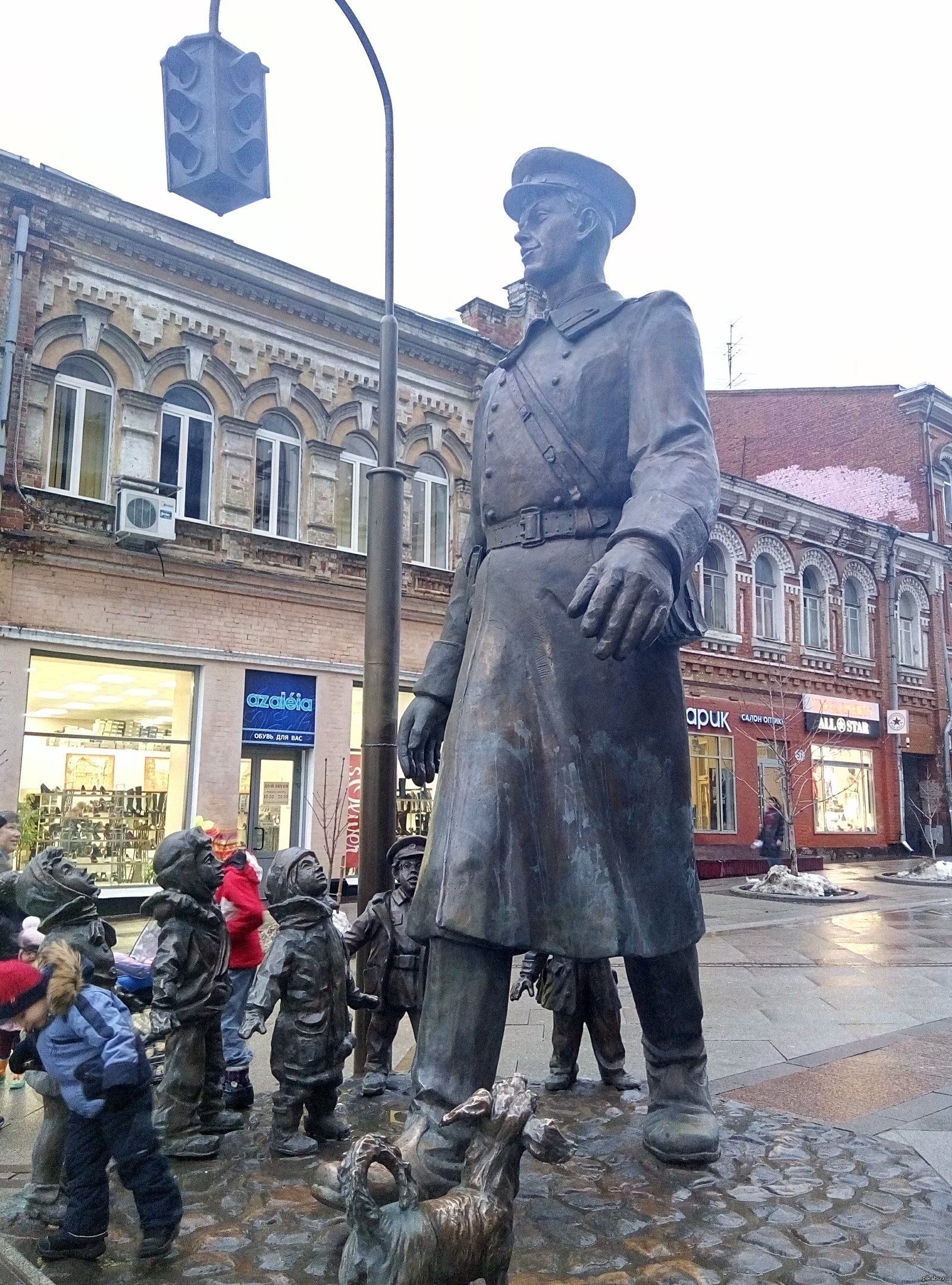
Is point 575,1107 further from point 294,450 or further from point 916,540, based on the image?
point 916,540

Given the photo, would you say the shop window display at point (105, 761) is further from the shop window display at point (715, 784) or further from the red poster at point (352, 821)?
the shop window display at point (715, 784)

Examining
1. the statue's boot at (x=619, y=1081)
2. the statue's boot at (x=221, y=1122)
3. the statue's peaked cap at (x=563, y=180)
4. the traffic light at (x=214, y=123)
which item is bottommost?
the statue's boot at (x=221, y=1122)

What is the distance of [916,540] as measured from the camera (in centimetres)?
2719

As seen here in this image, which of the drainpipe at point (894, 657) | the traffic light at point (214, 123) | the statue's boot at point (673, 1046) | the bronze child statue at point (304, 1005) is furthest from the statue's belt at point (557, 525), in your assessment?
the drainpipe at point (894, 657)

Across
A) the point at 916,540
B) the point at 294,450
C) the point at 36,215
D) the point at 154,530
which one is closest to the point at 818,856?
the point at 916,540

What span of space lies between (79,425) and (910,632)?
→ 2138 cm

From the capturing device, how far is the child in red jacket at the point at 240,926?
5.07 meters

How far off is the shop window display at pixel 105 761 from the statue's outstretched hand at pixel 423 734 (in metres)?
10.3

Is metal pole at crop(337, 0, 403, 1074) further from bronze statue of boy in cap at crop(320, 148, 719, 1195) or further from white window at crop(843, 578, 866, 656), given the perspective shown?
white window at crop(843, 578, 866, 656)

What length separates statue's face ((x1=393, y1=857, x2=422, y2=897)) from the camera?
15.1 feet

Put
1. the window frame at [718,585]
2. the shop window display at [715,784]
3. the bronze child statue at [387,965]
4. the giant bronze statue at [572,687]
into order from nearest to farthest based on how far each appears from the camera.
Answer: the giant bronze statue at [572,687] < the bronze child statue at [387,965] < the shop window display at [715,784] < the window frame at [718,585]

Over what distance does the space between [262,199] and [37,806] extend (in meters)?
9.82

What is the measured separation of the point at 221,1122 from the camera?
140 inches

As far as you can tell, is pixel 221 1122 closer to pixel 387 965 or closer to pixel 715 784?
pixel 387 965
